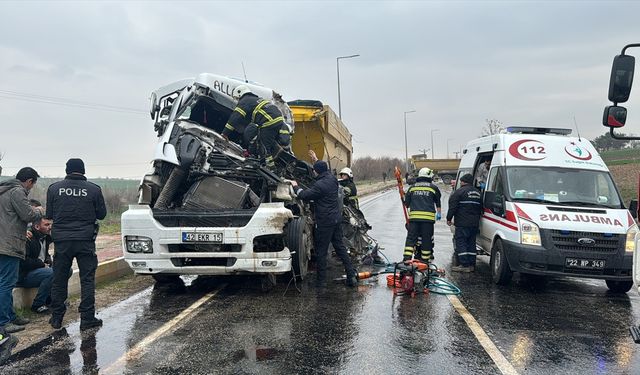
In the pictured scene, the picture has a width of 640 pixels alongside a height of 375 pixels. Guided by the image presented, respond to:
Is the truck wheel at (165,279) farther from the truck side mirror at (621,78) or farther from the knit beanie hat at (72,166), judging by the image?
the truck side mirror at (621,78)

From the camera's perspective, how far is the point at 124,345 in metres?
4.69

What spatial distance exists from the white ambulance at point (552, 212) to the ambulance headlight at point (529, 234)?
0.01 metres

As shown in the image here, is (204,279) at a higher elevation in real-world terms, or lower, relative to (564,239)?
lower

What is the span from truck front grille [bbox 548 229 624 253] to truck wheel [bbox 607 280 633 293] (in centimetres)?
62

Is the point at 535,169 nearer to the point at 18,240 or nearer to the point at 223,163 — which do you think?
the point at 223,163

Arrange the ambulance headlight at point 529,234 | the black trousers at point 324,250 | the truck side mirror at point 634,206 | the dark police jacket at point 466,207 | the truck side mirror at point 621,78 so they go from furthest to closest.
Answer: the dark police jacket at point 466,207, the black trousers at point 324,250, the ambulance headlight at point 529,234, the truck side mirror at point 634,206, the truck side mirror at point 621,78

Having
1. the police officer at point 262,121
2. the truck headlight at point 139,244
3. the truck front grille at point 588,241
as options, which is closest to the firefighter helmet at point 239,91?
the police officer at point 262,121

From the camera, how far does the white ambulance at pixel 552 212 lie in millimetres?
6500

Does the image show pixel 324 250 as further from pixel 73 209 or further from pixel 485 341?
pixel 73 209

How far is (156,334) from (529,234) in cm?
476

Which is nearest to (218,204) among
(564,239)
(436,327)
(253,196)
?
(253,196)

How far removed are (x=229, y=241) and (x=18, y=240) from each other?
2202 millimetres

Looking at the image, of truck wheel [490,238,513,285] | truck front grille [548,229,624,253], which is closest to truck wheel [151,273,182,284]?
truck wheel [490,238,513,285]

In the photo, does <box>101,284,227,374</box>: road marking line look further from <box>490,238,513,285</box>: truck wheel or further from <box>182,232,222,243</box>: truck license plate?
<box>490,238,513,285</box>: truck wheel
